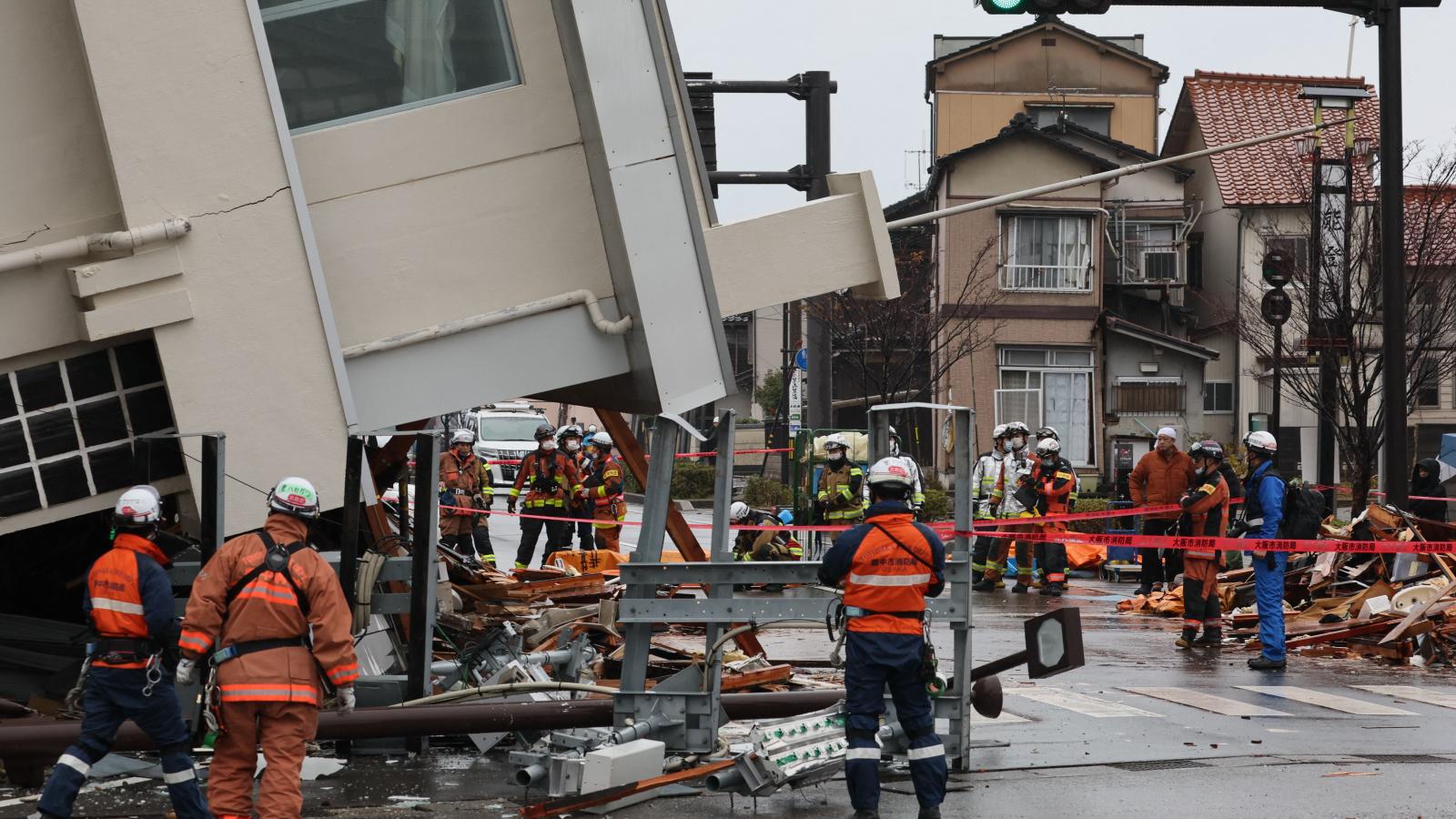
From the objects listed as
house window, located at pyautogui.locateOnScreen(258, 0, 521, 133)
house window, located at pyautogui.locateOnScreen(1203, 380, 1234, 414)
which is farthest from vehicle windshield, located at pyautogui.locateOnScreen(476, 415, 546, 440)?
house window, located at pyautogui.locateOnScreen(258, 0, 521, 133)

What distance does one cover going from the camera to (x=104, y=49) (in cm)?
838

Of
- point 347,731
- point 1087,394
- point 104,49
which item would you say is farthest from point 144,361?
point 1087,394

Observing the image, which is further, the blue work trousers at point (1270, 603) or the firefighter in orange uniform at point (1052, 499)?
the firefighter in orange uniform at point (1052, 499)

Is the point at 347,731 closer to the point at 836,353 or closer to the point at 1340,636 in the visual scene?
the point at 1340,636

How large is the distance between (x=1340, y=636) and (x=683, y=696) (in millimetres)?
8348

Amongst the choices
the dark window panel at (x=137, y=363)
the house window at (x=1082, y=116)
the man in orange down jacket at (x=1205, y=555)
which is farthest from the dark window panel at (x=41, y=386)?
the house window at (x=1082, y=116)

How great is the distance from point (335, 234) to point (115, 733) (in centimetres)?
321

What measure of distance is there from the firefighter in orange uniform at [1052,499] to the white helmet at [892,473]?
12.4 m

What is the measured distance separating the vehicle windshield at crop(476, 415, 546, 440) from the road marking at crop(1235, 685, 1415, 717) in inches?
1328

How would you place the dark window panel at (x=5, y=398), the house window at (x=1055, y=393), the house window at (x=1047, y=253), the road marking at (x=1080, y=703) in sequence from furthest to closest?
1. the house window at (x=1055, y=393)
2. the house window at (x=1047, y=253)
3. the road marking at (x=1080, y=703)
4. the dark window panel at (x=5, y=398)

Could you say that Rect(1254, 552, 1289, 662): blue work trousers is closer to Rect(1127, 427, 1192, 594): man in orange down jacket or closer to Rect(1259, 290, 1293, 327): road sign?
Rect(1127, 427, 1192, 594): man in orange down jacket

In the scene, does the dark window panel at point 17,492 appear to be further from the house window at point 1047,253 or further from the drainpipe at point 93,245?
the house window at point 1047,253

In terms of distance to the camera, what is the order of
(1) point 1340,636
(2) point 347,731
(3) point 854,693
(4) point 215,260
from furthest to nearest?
(1) point 1340,636 → (4) point 215,260 → (2) point 347,731 → (3) point 854,693

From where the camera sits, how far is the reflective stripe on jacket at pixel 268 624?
6.73m
